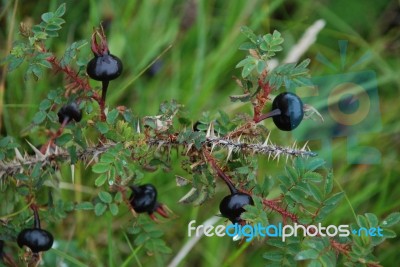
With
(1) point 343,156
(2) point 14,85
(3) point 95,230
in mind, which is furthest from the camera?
(1) point 343,156

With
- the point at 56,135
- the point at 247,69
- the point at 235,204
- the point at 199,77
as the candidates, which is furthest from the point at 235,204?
the point at 199,77

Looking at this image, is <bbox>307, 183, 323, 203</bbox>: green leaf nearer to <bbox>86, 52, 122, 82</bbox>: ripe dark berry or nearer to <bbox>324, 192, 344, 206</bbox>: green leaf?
<bbox>324, 192, 344, 206</bbox>: green leaf

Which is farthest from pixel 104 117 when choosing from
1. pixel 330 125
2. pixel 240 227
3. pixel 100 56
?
pixel 330 125

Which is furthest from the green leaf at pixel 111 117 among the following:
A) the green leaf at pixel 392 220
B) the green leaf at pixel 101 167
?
the green leaf at pixel 392 220

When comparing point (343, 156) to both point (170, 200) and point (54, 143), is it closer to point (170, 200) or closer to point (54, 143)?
point (170, 200)

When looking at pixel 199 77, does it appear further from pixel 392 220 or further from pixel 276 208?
pixel 392 220

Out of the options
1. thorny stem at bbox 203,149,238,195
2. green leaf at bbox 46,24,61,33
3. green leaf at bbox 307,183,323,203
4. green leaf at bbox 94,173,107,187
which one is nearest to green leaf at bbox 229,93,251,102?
thorny stem at bbox 203,149,238,195
